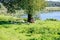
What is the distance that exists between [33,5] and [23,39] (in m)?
15.5

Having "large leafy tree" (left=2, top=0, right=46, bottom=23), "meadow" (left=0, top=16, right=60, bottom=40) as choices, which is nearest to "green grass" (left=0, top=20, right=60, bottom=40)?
"meadow" (left=0, top=16, right=60, bottom=40)

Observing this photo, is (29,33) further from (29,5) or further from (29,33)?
(29,5)

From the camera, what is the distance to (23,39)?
66.7 feet

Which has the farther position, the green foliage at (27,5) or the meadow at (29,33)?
the green foliage at (27,5)

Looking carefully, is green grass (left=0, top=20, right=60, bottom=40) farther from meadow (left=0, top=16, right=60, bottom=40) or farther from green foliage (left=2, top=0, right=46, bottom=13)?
green foliage (left=2, top=0, right=46, bottom=13)

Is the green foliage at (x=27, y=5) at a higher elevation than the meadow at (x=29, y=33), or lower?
higher

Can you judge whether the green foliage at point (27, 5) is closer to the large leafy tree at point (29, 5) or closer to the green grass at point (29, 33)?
the large leafy tree at point (29, 5)

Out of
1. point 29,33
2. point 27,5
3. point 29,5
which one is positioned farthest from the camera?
point 27,5

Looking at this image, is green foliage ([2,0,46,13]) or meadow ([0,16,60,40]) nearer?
meadow ([0,16,60,40])

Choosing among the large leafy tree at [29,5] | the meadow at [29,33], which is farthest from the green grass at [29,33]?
the large leafy tree at [29,5]

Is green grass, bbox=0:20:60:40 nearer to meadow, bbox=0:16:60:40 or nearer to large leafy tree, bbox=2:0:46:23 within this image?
meadow, bbox=0:16:60:40

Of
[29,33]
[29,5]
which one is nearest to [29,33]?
[29,33]

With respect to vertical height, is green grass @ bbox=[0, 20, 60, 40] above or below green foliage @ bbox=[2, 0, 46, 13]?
below

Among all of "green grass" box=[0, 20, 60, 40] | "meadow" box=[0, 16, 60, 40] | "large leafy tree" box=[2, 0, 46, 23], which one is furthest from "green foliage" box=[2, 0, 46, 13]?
"green grass" box=[0, 20, 60, 40]
